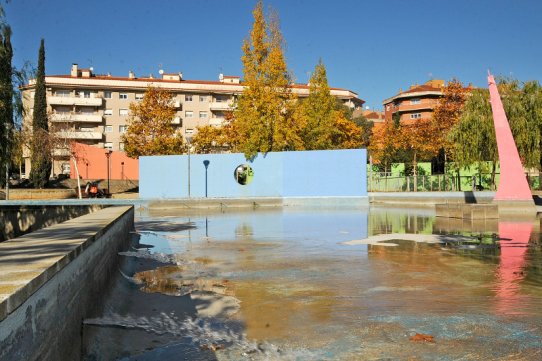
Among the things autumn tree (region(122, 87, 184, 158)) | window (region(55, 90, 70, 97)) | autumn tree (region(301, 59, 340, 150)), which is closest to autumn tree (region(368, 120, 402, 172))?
autumn tree (region(301, 59, 340, 150))

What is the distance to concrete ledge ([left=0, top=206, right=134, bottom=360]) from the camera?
2326 millimetres

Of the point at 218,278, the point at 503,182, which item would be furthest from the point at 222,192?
the point at 218,278

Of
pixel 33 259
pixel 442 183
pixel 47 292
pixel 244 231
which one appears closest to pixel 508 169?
pixel 244 231

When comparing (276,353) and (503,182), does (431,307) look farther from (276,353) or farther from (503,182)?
(503,182)

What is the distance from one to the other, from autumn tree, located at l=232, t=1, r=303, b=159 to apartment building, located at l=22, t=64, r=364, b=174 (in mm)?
35790

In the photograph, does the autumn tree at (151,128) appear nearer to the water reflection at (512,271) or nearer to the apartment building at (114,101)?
the apartment building at (114,101)

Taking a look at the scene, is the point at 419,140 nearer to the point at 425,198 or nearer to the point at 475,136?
the point at 475,136

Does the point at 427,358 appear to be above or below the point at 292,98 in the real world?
below

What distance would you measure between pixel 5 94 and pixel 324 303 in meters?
9.45

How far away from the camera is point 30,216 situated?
36.9 feet

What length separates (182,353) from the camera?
400 centimetres

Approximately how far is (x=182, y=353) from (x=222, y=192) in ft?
93.1

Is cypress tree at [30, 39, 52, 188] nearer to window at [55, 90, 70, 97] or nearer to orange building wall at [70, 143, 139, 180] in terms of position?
→ orange building wall at [70, 143, 139, 180]

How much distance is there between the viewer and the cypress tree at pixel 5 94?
37.3ft
